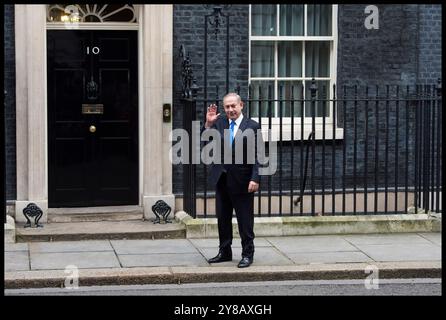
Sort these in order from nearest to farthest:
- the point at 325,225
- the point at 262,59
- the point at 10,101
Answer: the point at 325,225 → the point at 10,101 → the point at 262,59

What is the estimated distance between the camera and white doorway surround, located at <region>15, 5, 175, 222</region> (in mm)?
10680

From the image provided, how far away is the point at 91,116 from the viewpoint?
11.4 metres

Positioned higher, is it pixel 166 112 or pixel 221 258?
pixel 166 112

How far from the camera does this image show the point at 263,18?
11773mm

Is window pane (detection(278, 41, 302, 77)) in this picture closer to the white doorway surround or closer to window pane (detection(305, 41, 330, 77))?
window pane (detection(305, 41, 330, 77))

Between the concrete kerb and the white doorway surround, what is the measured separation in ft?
2.68

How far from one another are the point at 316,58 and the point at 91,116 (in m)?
3.19

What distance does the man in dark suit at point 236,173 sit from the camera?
8508 millimetres

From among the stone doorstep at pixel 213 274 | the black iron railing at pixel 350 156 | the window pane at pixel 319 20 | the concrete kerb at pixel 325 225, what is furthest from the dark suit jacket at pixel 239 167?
the window pane at pixel 319 20

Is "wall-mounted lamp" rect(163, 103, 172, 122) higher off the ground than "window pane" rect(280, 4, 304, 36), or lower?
lower

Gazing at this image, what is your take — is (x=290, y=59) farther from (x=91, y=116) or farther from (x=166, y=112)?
(x=91, y=116)

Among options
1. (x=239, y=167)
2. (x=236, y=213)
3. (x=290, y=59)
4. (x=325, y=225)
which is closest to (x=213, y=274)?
(x=236, y=213)

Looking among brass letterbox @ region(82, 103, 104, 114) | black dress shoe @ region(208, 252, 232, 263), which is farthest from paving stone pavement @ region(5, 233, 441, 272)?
brass letterbox @ region(82, 103, 104, 114)
